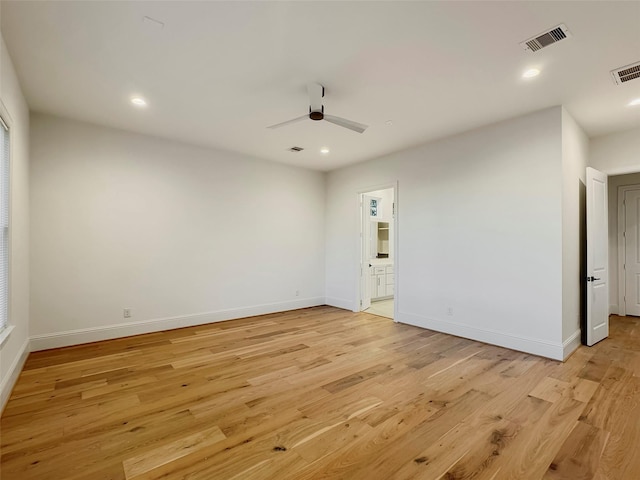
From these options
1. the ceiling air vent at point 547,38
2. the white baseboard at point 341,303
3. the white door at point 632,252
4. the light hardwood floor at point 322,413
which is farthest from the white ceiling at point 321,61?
the white baseboard at point 341,303

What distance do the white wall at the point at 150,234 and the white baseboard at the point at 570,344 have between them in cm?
420

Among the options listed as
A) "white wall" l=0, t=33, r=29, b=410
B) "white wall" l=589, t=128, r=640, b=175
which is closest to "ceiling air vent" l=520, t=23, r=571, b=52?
"white wall" l=589, t=128, r=640, b=175

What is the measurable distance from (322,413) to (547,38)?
3347 millimetres

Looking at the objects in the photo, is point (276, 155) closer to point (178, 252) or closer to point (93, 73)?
point (178, 252)

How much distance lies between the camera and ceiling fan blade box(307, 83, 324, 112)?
2994mm

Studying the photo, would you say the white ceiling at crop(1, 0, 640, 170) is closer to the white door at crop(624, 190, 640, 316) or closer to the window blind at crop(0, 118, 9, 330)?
the window blind at crop(0, 118, 9, 330)

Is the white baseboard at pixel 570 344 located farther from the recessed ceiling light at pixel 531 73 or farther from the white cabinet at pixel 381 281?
the white cabinet at pixel 381 281

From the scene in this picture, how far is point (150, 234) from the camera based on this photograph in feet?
14.9

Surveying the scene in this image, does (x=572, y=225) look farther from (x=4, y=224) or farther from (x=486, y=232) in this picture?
(x=4, y=224)

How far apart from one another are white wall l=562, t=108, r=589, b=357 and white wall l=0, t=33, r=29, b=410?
545 centimetres

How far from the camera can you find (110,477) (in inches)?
67.5

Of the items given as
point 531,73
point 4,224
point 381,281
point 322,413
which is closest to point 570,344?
point 531,73

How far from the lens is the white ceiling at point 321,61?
6.93ft

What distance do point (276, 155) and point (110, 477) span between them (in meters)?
4.77
